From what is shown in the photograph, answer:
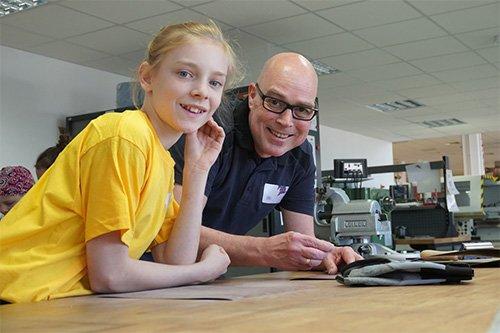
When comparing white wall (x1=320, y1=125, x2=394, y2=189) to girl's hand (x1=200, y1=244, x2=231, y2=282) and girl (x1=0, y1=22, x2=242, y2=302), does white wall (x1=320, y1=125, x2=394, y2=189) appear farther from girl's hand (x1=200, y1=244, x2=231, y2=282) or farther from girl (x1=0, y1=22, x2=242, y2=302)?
girl (x1=0, y1=22, x2=242, y2=302)

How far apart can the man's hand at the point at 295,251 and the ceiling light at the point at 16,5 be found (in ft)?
12.1

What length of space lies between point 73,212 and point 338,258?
0.73m

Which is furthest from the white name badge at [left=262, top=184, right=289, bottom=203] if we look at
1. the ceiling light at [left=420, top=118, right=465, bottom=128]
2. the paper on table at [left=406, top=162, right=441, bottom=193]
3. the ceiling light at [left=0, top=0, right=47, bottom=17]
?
the ceiling light at [left=420, top=118, right=465, bottom=128]

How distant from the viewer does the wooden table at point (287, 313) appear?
605mm

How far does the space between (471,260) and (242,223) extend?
0.71m

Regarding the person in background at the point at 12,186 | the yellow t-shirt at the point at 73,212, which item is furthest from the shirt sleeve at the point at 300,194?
the person in background at the point at 12,186

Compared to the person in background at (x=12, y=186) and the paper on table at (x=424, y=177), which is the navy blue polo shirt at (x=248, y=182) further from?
the paper on table at (x=424, y=177)

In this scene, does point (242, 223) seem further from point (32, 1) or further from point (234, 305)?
point (32, 1)

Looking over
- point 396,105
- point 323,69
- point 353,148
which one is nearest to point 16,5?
point 323,69

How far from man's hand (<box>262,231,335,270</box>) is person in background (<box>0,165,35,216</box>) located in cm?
175

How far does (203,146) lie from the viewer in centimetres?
139

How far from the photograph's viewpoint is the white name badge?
1870 millimetres

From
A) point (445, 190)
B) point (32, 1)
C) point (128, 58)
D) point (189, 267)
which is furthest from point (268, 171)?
point (128, 58)

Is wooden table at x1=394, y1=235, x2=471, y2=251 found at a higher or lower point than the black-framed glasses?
lower
